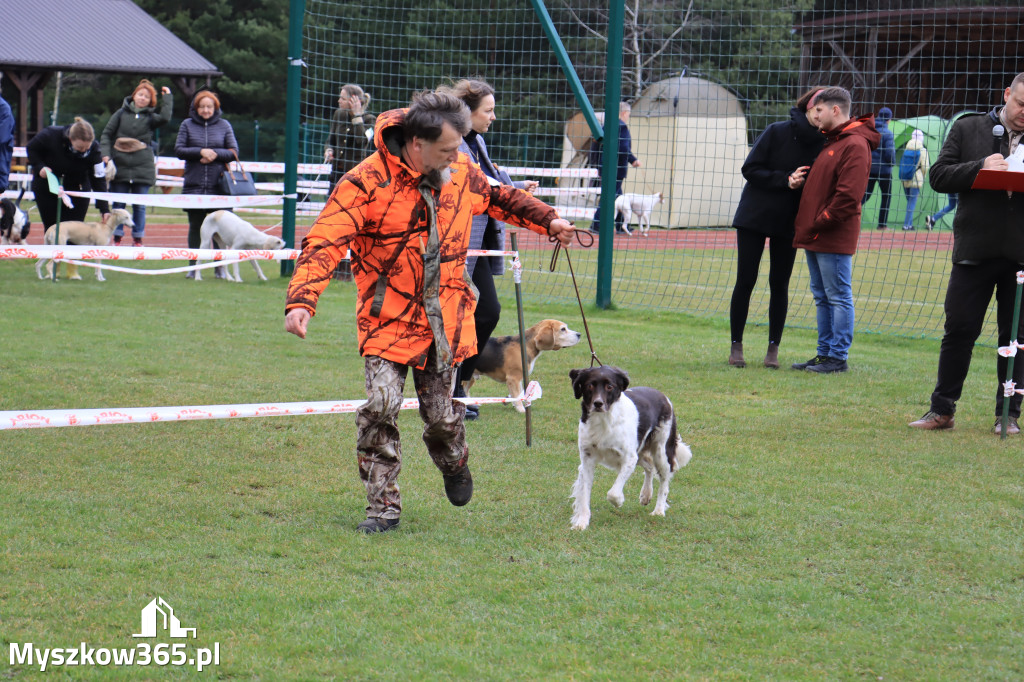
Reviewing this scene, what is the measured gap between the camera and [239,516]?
14.9 feet

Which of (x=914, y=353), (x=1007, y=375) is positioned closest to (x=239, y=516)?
(x=1007, y=375)

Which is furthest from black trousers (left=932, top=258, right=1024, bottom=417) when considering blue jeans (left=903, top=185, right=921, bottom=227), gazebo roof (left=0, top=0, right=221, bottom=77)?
gazebo roof (left=0, top=0, right=221, bottom=77)

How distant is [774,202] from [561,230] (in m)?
4.28

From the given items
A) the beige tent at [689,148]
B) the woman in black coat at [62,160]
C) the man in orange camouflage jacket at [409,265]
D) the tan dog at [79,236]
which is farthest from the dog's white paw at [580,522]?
the beige tent at [689,148]

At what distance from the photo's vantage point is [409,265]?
4.09 m

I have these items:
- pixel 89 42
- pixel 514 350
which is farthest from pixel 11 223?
pixel 89 42

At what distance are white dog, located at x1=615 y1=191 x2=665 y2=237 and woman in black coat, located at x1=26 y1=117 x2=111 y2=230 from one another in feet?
32.1

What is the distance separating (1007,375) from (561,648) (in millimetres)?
4166

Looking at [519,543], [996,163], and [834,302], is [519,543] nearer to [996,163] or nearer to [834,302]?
[996,163]

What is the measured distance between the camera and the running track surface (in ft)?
55.5

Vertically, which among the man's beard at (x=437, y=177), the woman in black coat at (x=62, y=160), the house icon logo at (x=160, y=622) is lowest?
the house icon logo at (x=160, y=622)

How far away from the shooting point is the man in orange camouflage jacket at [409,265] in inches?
154

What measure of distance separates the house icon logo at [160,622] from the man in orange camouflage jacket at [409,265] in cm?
100

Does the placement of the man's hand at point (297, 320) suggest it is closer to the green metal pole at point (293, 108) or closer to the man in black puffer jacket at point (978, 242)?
the man in black puffer jacket at point (978, 242)
